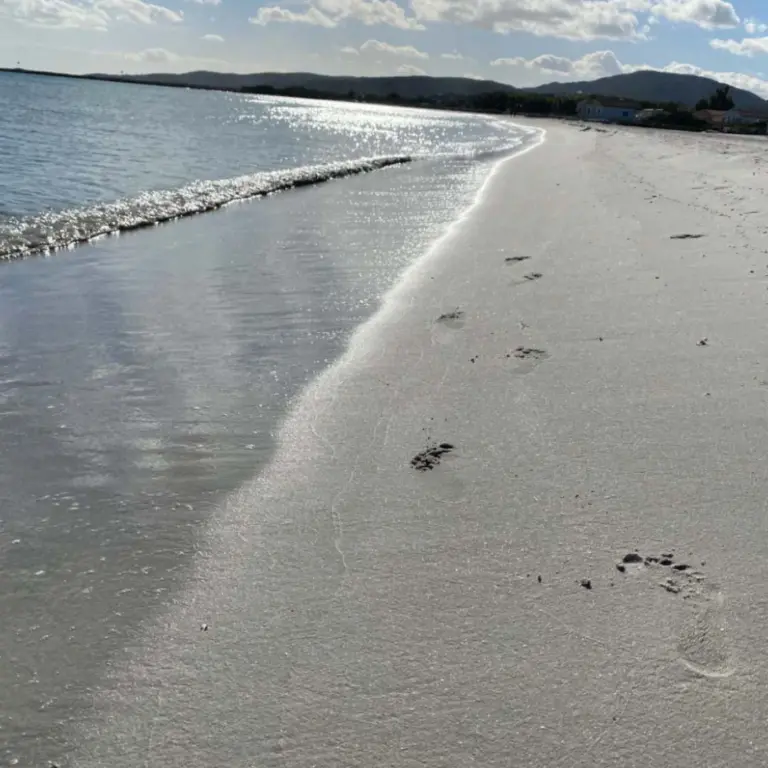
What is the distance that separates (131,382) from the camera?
5.38 metres

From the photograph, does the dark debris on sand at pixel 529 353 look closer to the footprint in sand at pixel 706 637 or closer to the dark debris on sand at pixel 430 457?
the dark debris on sand at pixel 430 457

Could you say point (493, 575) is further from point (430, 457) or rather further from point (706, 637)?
point (430, 457)

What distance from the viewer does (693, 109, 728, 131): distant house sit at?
103 metres

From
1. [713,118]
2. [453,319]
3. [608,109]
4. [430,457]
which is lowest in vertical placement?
[430,457]

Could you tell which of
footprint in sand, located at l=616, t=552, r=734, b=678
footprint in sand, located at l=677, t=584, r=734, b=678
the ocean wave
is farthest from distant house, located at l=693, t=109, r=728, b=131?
footprint in sand, located at l=677, t=584, r=734, b=678

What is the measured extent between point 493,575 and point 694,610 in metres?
0.79

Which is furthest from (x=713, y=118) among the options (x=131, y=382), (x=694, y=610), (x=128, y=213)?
(x=694, y=610)

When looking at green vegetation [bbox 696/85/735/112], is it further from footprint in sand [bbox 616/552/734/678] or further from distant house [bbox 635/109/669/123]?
footprint in sand [bbox 616/552/734/678]

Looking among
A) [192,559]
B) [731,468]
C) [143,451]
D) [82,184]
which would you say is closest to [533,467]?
[731,468]

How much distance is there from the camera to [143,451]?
4.32 m

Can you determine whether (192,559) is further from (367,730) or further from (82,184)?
(82,184)

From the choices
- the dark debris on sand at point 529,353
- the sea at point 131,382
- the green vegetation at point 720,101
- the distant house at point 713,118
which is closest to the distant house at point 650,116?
the distant house at point 713,118

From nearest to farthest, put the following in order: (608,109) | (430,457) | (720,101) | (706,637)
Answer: (706,637) < (430,457) < (720,101) < (608,109)

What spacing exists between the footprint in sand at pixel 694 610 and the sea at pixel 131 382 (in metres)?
1.60
